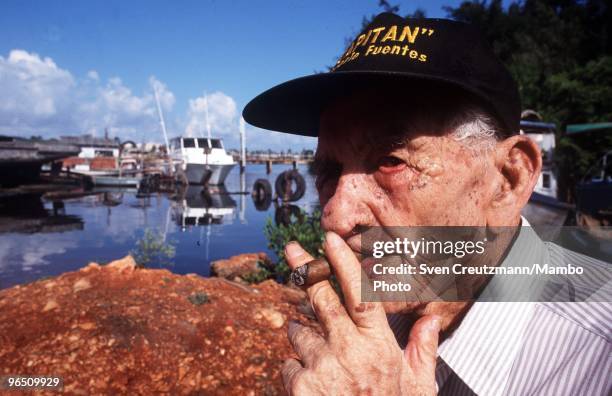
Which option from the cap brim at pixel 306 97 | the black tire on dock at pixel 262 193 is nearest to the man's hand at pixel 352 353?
the cap brim at pixel 306 97

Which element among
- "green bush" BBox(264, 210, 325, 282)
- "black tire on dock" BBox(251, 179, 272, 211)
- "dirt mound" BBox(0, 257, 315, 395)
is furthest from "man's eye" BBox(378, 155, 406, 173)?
"black tire on dock" BBox(251, 179, 272, 211)

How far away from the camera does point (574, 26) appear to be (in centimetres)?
2869

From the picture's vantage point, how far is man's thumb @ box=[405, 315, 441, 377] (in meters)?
1.21

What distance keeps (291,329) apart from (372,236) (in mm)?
440

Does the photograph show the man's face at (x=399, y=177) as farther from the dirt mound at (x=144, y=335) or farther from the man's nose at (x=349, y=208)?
the dirt mound at (x=144, y=335)

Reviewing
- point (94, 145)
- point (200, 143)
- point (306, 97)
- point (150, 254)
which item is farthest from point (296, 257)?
point (94, 145)

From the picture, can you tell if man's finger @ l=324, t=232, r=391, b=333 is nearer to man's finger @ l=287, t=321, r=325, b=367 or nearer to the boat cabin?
man's finger @ l=287, t=321, r=325, b=367

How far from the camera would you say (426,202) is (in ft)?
4.51

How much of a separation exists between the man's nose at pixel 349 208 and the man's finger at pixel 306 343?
0.38m

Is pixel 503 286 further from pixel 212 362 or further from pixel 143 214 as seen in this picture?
pixel 143 214

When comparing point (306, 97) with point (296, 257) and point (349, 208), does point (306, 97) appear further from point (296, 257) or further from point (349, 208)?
point (296, 257)

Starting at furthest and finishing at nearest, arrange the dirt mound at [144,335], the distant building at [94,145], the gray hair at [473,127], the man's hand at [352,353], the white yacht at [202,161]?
the distant building at [94,145] < the white yacht at [202,161] < the dirt mound at [144,335] < the gray hair at [473,127] < the man's hand at [352,353]

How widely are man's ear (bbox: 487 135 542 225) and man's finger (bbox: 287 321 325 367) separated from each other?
76 centimetres

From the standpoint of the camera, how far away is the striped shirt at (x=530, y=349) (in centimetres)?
111
